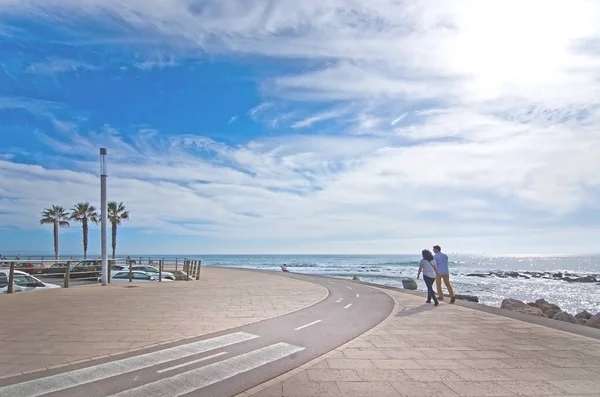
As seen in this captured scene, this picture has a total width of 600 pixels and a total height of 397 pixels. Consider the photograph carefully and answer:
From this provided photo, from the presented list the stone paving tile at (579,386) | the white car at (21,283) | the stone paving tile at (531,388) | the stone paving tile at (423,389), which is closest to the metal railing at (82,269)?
the white car at (21,283)

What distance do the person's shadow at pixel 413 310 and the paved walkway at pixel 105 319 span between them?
9.87ft

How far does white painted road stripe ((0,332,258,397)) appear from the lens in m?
4.83

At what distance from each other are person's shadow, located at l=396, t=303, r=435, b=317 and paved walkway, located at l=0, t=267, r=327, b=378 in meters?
3.01

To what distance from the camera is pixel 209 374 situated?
18.0ft

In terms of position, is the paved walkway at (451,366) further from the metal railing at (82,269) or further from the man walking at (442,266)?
the metal railing at (82,269)

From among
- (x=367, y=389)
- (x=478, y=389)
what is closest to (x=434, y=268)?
(x=478, y=389)

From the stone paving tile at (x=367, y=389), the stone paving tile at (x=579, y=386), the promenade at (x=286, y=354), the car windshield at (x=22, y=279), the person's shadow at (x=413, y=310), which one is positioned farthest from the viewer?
the car windshield at (x=22, y=279)

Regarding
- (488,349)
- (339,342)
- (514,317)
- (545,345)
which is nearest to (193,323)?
(339,342)

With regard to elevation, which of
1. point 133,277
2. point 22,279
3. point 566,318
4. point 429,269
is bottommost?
point 566,318

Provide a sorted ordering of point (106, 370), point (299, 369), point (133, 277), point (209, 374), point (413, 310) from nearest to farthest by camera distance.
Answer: point (209, 374)
point (106, 370)
point (299, 369)
point (413, 310)
point (133, 277)

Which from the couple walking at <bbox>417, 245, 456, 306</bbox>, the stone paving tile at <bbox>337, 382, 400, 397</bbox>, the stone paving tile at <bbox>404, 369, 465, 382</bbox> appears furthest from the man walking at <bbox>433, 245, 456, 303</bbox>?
the stone paving tile at <bbox>337, 382, 400, 397</bbox>

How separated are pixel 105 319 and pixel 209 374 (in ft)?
17.3

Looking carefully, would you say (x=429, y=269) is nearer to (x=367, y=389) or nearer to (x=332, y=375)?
(x=332, y=375)

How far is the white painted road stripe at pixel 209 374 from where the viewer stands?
4.80 metres
